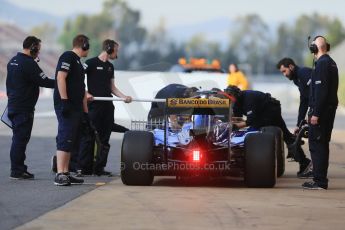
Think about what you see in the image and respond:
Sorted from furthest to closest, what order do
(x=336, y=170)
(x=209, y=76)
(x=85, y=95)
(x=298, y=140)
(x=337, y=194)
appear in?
(x=209, y=76), (x=336, y=170), (x=298, y=140), (x=85, y=95), (x=337, y=194)

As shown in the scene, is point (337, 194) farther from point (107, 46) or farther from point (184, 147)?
point (107, 46)

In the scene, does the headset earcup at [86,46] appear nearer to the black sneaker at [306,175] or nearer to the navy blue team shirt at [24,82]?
the navy blue team shirt at [24,82]

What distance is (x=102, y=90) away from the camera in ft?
54.7

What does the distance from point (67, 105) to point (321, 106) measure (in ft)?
10.0

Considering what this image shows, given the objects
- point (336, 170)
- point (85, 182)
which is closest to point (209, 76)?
point (336, 170)

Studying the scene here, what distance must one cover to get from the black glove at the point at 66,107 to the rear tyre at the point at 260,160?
2.18 meters

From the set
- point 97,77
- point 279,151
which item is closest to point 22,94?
point 97,77

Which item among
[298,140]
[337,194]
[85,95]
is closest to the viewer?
[337,194]

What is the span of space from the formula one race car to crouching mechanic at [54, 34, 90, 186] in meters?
0.66

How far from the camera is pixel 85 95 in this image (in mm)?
15273

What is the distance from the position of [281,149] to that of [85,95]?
3202mm

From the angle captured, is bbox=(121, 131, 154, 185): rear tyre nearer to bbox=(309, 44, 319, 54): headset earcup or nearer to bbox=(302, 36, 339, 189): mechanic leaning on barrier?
bbox=(302, 36, 339, 189): mechanic leaning on barrier

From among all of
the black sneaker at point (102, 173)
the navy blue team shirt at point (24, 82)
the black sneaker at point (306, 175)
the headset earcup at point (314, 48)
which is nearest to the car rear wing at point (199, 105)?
the headset earcup at point (314, 48)

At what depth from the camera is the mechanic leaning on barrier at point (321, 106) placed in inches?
570
